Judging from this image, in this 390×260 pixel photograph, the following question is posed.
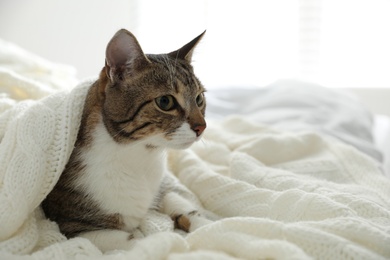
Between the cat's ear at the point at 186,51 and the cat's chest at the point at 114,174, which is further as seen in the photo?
the cat's ear at the point at 186,51

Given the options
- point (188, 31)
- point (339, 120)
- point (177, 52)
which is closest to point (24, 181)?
point (177, 52)

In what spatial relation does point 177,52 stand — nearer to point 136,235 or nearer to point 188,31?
point 136,235

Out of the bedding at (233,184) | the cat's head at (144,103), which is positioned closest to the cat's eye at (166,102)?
the cat's head at (144,103)

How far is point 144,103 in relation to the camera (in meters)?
0.99

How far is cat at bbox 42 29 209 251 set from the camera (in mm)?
983

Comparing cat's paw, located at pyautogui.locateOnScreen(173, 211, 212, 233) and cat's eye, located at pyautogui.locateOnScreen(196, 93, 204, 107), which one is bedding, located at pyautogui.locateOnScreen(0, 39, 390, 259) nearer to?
cat's paw, located at pyautogui.locateOnScreen(173, 211, 212, 233)

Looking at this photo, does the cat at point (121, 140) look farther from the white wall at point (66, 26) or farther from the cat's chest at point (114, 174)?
the white wall at point (66, 26)

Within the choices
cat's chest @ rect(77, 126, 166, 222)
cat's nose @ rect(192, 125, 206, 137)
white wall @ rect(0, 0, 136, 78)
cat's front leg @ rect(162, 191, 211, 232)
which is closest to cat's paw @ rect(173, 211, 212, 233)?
cat's front leg @ rect(162, 191, 211, 232)

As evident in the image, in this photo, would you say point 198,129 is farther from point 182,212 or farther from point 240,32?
point 240,32

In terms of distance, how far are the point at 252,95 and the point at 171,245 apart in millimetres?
1551

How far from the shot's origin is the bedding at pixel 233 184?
30.5 inches

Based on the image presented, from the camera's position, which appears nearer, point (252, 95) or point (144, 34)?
point (252, 95)

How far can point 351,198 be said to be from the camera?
37.9 inches

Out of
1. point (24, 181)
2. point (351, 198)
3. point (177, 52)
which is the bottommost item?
point (351, 198)
